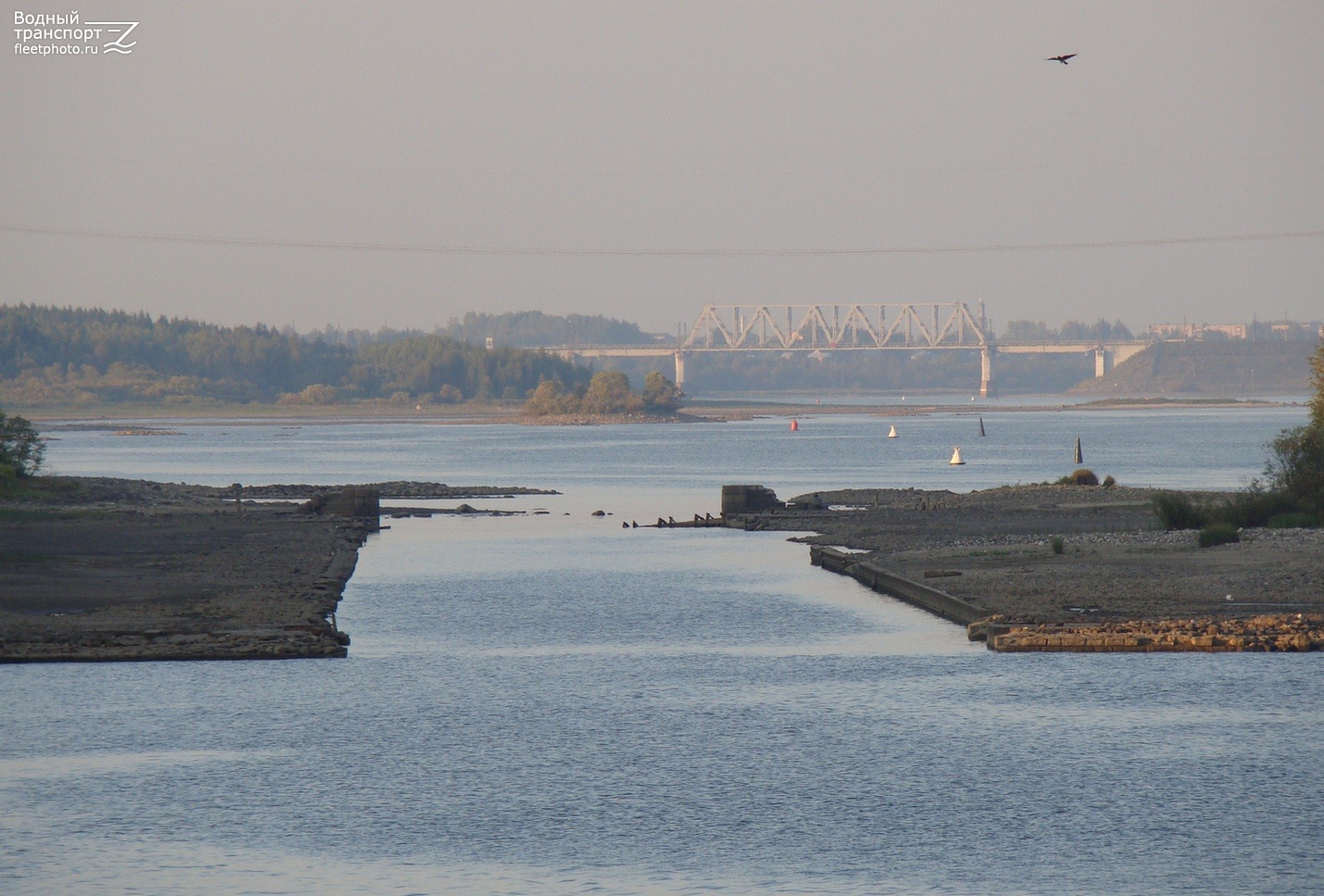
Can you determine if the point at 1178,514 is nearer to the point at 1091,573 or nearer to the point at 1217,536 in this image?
the point at 1217,536

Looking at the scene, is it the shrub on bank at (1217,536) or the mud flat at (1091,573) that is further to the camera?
the shrub on bank at (1217,536)

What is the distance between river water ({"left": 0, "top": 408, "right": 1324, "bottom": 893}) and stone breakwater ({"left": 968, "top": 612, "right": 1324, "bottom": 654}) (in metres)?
0.46

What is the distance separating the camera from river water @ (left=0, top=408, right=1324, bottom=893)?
483 inches

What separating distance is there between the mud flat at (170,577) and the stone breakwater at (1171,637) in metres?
9.17

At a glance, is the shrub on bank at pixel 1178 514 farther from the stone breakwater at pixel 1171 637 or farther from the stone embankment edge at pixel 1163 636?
the stone breakwater at pixel 1171 637

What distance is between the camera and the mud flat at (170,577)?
73.0 ft

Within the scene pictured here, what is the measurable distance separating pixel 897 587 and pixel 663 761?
581 inches

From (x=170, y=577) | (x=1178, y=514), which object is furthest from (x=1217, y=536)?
(x=170, y=577)

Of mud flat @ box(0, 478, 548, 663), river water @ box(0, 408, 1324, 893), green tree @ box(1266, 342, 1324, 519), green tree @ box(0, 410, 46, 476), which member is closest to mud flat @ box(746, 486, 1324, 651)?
river water @ box(0, 408, 1324, 893)

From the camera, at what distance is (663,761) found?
15773mm

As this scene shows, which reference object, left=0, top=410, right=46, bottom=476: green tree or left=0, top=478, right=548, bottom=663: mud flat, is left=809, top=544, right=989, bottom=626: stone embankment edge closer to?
left=0, top=478, right=548, bottom=663: mud flat

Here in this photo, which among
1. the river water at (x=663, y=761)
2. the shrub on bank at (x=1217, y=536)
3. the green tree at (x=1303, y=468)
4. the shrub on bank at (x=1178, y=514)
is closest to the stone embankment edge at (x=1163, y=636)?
the river water at (x=663, y=761)

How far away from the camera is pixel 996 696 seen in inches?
743

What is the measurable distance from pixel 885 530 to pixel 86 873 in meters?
32.2
